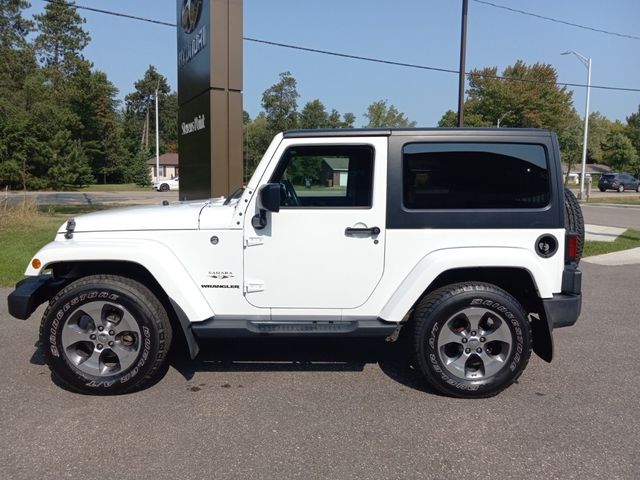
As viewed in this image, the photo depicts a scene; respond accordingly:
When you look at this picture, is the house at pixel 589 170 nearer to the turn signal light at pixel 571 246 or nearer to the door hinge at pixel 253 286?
the turn signal light at pixel 571 246

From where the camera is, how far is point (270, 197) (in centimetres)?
366

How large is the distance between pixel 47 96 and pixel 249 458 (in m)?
54.2

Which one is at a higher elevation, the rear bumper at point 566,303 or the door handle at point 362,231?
the door handle at point 362,231

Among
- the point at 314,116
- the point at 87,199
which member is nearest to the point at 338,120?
the point at 314,116

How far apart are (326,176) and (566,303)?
205 centimetres

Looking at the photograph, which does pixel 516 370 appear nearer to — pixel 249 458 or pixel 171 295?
pixel 249 458

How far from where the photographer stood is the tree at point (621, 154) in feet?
231

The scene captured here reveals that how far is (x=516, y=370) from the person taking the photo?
12.7ft

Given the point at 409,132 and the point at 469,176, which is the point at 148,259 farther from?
the point at 469,176

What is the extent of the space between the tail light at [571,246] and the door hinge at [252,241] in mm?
2250

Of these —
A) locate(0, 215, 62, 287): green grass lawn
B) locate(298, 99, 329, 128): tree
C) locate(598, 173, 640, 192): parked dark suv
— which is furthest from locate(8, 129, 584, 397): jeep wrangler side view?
locate(298, 99, 329, 128): tree

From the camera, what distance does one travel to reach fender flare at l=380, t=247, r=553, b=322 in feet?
12.5

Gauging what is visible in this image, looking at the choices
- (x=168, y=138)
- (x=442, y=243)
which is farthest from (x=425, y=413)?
(x=168, y=138)

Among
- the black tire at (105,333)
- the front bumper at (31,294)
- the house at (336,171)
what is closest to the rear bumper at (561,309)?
the house at (336,171)
